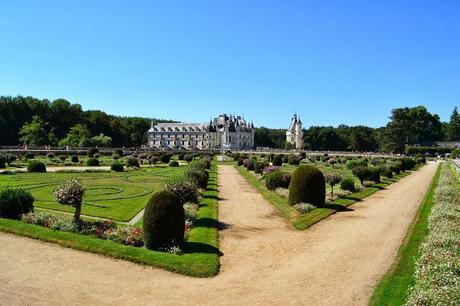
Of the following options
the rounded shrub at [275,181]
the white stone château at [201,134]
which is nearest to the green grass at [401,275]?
the rounded shrub at [275,181]

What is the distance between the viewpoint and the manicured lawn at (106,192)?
20070 millimetres

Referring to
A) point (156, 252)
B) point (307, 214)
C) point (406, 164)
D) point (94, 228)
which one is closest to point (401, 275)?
point (156, 252)

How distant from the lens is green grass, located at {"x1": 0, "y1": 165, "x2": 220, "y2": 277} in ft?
39.1

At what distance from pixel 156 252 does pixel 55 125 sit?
94.3 metres

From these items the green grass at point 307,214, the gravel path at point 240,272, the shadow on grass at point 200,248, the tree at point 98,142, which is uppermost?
the tree at point 98,142

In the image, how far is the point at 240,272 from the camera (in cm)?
1182

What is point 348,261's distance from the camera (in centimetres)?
1300

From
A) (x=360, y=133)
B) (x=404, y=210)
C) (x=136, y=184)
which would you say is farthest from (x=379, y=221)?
(x=360, y=133)

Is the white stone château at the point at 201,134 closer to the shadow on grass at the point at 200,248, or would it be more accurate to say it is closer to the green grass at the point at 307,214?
the green grass at the point at 307,214

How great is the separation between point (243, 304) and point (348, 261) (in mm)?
4659

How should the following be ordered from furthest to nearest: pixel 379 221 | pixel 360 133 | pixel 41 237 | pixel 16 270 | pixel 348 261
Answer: pixel 360 133 < pixel 379 221 < pixel 41 237 < pixel 348 261 < pixel 16 270

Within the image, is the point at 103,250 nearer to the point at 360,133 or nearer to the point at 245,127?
the point at 360,133

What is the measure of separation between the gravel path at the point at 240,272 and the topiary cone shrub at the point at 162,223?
4.39 ft

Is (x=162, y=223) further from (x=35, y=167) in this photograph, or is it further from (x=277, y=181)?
(x=35, y=167)
